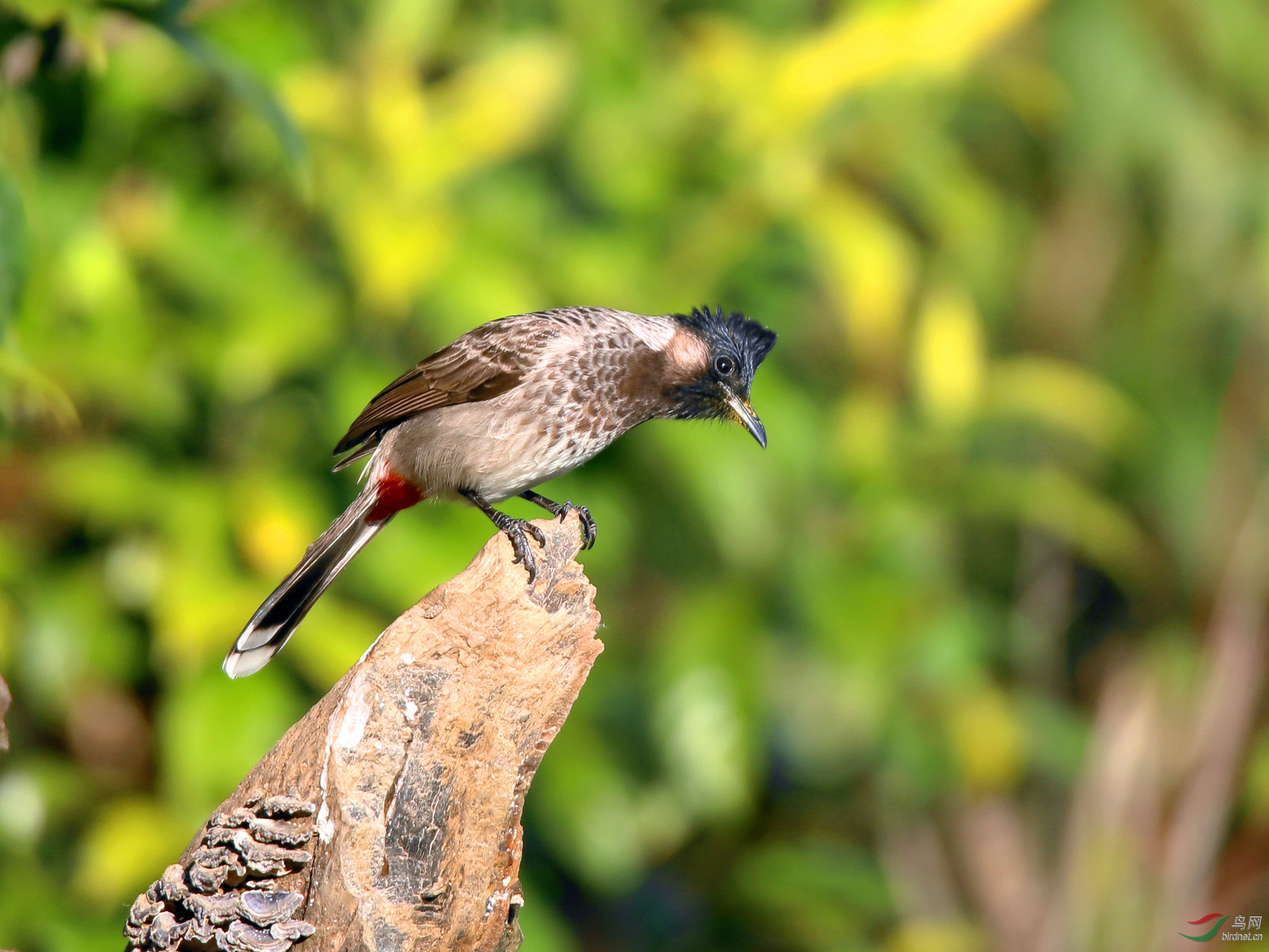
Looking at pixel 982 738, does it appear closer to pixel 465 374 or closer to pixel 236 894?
pixel 465 374

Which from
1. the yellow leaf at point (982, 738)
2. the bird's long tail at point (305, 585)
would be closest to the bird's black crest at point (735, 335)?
the bird's long tail at point (305, 585)

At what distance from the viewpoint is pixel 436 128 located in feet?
15.8

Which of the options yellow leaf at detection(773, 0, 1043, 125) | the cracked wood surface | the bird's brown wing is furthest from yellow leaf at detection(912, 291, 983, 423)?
the cracked wood surface

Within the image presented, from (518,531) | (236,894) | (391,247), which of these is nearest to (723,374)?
(518,531)

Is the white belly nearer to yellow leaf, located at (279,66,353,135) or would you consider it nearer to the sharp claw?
the sharp claw

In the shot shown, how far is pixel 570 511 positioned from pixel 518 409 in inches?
13.5

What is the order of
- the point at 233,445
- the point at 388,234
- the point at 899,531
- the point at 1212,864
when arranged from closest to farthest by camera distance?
A: the point at 388,234 < the point at 233,445 < the point at 899,531 < the point at 1212,864

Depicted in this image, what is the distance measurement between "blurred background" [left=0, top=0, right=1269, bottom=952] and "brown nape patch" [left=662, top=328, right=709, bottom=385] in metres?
0.88

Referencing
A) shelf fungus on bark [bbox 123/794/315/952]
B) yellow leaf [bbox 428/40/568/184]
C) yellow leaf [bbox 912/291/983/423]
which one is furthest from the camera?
yellow leaf [bbox 912/291/983/423]

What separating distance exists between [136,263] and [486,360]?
1.87 meters

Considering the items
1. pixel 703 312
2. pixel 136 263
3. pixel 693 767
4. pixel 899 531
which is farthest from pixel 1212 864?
pixel 136 263

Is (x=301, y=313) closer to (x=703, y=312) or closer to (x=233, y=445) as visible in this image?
(x=233, y=445)

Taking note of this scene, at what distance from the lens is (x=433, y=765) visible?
2.56 m

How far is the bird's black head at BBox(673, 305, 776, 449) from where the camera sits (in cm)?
384
